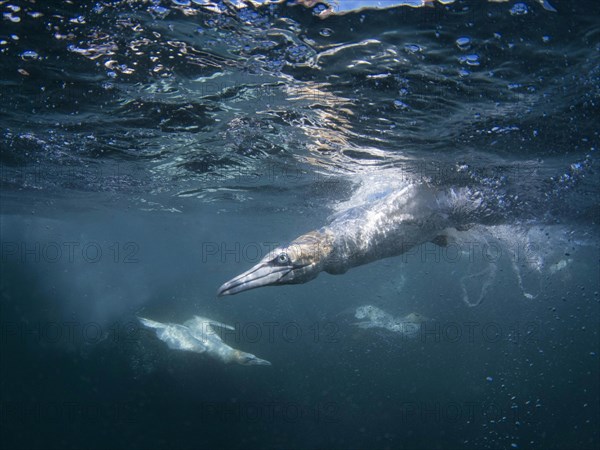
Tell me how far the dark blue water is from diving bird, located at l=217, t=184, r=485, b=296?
1.10 meters

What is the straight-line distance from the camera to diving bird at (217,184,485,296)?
16.0 ft

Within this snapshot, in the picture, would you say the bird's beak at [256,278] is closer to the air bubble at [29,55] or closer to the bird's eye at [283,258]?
the bird's eye at [283,258]

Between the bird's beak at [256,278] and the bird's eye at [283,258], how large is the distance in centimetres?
8

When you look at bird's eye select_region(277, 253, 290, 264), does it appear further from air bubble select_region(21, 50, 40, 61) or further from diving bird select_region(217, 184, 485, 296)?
air bubble select_region(21, 50, 40, 61)

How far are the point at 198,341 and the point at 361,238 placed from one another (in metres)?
11.7

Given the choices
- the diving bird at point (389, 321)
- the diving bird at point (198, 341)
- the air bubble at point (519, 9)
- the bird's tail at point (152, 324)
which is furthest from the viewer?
the diving bird at point (389, 321)

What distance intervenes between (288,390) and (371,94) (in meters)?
18.3

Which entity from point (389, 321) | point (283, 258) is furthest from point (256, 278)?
point (389, 321)

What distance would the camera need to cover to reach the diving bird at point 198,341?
48.3ft

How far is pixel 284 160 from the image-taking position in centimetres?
1281

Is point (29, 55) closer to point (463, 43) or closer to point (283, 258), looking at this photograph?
point (283, 258)

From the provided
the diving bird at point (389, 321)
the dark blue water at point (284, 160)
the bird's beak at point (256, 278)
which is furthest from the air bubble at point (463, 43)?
the diving bird at point (389, 321)

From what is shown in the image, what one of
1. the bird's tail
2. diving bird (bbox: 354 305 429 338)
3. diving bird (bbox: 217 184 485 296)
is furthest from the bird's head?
diving bird (bbox: 354 305 429 338)

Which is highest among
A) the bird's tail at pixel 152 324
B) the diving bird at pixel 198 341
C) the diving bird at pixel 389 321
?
the bird's tail at pixel 152 324
